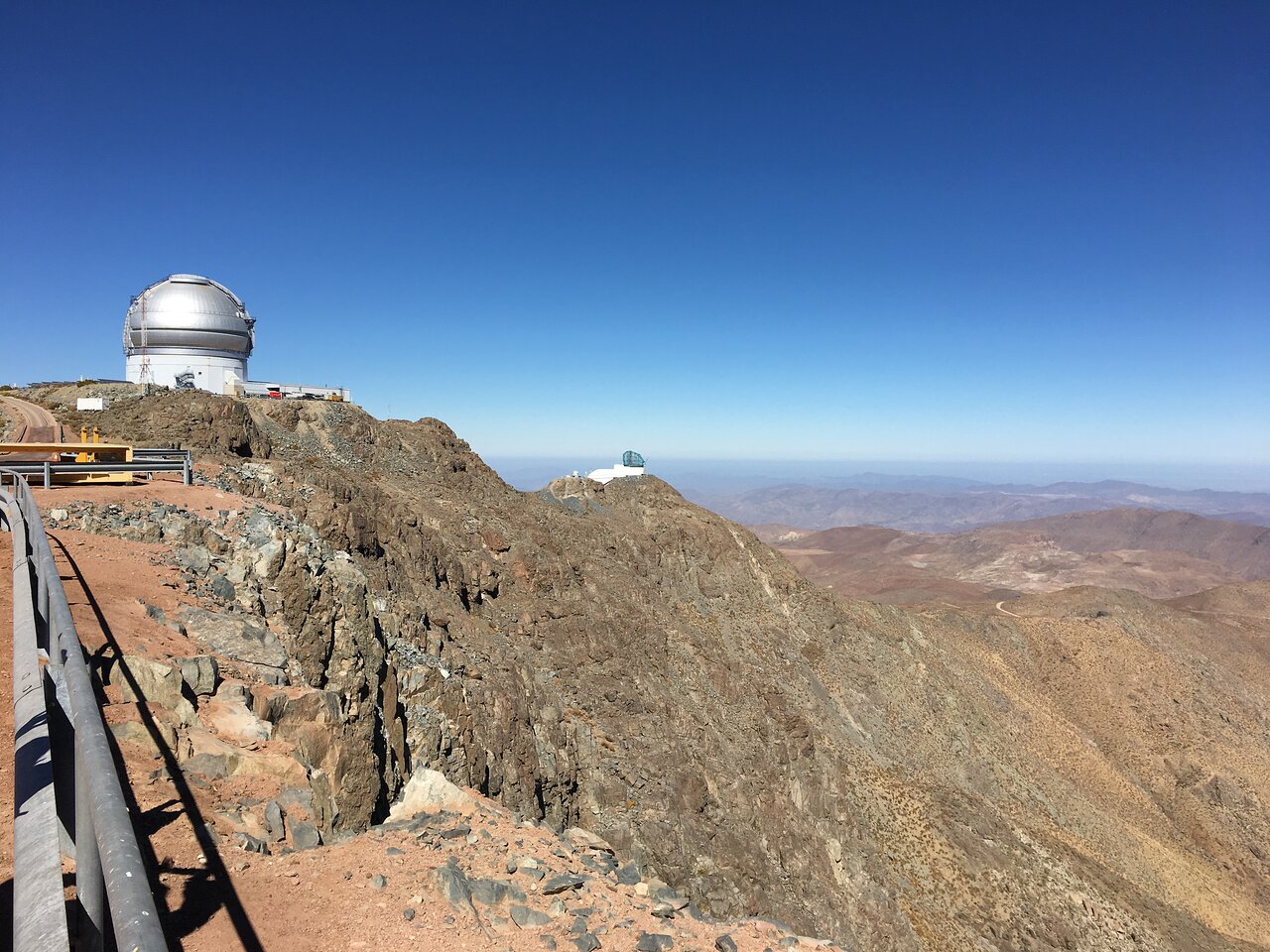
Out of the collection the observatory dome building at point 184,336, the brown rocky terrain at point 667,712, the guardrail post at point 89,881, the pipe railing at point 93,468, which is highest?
the observatory dome building at point 184,336

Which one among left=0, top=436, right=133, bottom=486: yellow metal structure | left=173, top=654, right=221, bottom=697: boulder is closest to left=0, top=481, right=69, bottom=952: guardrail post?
left=173, top=654, right=221, bottom=697: boulder

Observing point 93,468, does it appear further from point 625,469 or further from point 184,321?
point 625,469

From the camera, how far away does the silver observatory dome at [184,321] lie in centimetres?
3675

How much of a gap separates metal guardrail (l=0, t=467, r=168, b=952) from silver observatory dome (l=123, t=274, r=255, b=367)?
1574 inches

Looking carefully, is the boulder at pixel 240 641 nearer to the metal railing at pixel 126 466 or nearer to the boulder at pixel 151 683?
the boulder at pixel 151 683

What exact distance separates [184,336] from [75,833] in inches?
1672

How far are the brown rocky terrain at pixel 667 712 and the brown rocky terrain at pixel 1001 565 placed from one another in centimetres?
6352

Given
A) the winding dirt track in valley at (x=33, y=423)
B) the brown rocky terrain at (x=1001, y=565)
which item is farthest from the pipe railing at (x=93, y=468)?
the brown rocky terrain at (x=1001, y=565)

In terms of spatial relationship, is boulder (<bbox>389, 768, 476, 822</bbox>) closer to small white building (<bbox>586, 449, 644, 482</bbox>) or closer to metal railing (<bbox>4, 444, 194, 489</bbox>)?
metal railing (<bbox>4, 444, 194, 489</bbox>)

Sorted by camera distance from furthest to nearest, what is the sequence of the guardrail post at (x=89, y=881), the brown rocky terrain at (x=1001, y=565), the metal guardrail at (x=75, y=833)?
1. the brown rocky terrain at (x=1001, y=565)
2. the guardrail post at (x=89, y=881)
3. the metal guardrail at (x=75, y=833)

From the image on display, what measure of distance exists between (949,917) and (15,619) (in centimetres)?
3087

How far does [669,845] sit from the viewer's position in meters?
20.4

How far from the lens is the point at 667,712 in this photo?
25.0 m

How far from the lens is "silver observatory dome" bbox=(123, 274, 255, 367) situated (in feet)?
121
